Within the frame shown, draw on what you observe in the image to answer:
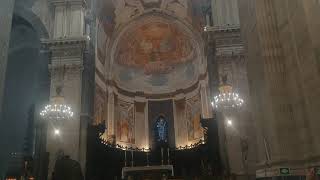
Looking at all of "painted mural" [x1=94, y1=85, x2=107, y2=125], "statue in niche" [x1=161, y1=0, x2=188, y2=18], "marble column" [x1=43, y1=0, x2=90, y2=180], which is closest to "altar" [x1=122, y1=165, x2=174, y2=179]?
"marble column" [x1=43, y1=0, x2=90, y2=180]

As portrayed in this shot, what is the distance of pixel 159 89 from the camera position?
87.3 feet

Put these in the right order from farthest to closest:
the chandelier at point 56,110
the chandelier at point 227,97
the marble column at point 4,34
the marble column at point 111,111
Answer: the marble column at point 111,111, the chandelier at point 56,110, the chandelier at point 227,97, the marble column at point 4,34

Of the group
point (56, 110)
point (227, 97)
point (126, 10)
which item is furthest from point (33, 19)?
point (227, 97)

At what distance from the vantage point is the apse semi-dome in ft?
84.1

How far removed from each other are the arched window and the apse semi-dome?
2.06 meters

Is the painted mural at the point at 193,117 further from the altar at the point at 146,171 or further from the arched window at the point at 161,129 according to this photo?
the altar at the point at 146,171

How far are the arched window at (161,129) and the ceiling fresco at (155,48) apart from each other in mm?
3546

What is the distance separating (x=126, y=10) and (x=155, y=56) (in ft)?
13.8

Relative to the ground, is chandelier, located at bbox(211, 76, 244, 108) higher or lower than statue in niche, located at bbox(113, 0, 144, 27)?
lower

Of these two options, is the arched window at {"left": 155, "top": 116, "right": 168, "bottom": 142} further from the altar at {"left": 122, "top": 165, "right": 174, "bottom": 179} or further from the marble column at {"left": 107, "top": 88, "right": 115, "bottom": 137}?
the altar at {"left": 122, "top": 165, "right": 174, "bottom": 179}

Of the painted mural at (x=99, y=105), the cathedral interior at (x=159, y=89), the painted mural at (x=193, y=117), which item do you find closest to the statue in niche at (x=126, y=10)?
the cathedral interior at (x=159, y=89)

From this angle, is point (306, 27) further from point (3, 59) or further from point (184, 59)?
point (184, 59)

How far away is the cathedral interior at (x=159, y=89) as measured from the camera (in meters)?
5.59

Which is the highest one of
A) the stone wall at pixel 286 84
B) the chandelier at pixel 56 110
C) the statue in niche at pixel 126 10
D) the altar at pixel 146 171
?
the statue in niche at pixel 126 10
